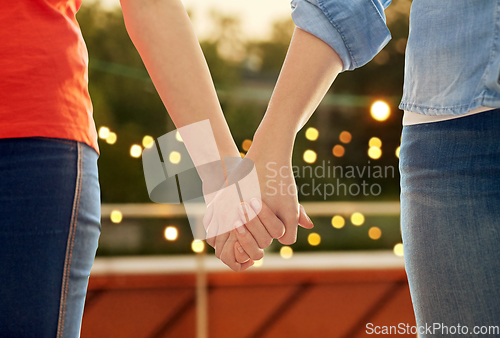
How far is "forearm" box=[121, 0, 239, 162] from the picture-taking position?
31.8 inches

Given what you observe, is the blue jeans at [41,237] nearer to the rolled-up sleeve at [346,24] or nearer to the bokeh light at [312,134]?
the rolled-up sleeve at [346,24]

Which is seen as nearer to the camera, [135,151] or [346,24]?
[346,24]

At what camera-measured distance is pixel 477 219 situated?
1.76ft

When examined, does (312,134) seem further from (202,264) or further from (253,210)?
(253,210)

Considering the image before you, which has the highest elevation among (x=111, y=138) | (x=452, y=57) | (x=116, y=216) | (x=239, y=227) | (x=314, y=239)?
(x=111, y=138)

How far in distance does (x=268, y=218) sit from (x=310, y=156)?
7.67ft

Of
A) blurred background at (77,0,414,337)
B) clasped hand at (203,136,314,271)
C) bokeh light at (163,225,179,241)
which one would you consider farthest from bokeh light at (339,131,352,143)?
clasped hand at (203,136,314,271)

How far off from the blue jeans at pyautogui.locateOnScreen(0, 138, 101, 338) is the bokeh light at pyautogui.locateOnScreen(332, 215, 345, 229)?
2.26 metres

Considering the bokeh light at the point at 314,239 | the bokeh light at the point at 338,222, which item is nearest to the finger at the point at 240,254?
the bokeh light at the point at 338,222

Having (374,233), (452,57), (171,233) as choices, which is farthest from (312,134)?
(452,57)

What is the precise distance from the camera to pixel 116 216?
2.40 meters

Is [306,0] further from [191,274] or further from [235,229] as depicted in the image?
[191,274]

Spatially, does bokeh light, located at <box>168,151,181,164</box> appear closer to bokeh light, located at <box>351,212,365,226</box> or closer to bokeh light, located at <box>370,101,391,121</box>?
bokeh light, located at <box>351,212,365,226</box>

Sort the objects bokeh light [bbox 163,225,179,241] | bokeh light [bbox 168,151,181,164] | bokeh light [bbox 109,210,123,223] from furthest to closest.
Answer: bokeh light [bbox 163,225,179,241] < bokeh light [bbox 109,210,123,223] < bokeh light [bbox 168,151,181,164]
